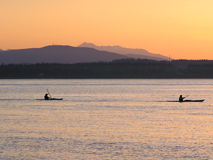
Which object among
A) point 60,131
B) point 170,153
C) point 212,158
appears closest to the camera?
point 212,158

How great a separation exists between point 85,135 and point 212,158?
12.4 m

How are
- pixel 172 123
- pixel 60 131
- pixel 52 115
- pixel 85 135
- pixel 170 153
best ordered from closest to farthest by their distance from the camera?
1. pixel 170 153
2. pixel 85 135
3. pixel 60 131
4. pixel 172 123
5. pixel 52 115

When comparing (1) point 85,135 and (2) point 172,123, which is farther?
(2) point 172,123

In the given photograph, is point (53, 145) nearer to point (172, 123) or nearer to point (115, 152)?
point (115, 152)

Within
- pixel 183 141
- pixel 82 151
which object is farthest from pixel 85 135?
pixel 183 141

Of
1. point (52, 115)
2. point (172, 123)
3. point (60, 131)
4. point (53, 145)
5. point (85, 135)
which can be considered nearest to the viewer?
point (53, 145)

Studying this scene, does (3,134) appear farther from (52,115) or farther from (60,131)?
(52,115)

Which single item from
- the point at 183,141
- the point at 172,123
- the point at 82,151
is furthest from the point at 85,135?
the point at 172,123

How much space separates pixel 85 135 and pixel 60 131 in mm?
3568

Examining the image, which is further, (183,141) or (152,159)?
(183,141)

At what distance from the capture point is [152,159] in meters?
27.2

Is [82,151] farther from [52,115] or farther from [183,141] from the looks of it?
[52,115]

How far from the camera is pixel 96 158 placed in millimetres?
27453

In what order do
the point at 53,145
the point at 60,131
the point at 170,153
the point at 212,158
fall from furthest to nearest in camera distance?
the point at 60,131 → the point at 53,145 → the point at 170,153 → the point at 212,158
